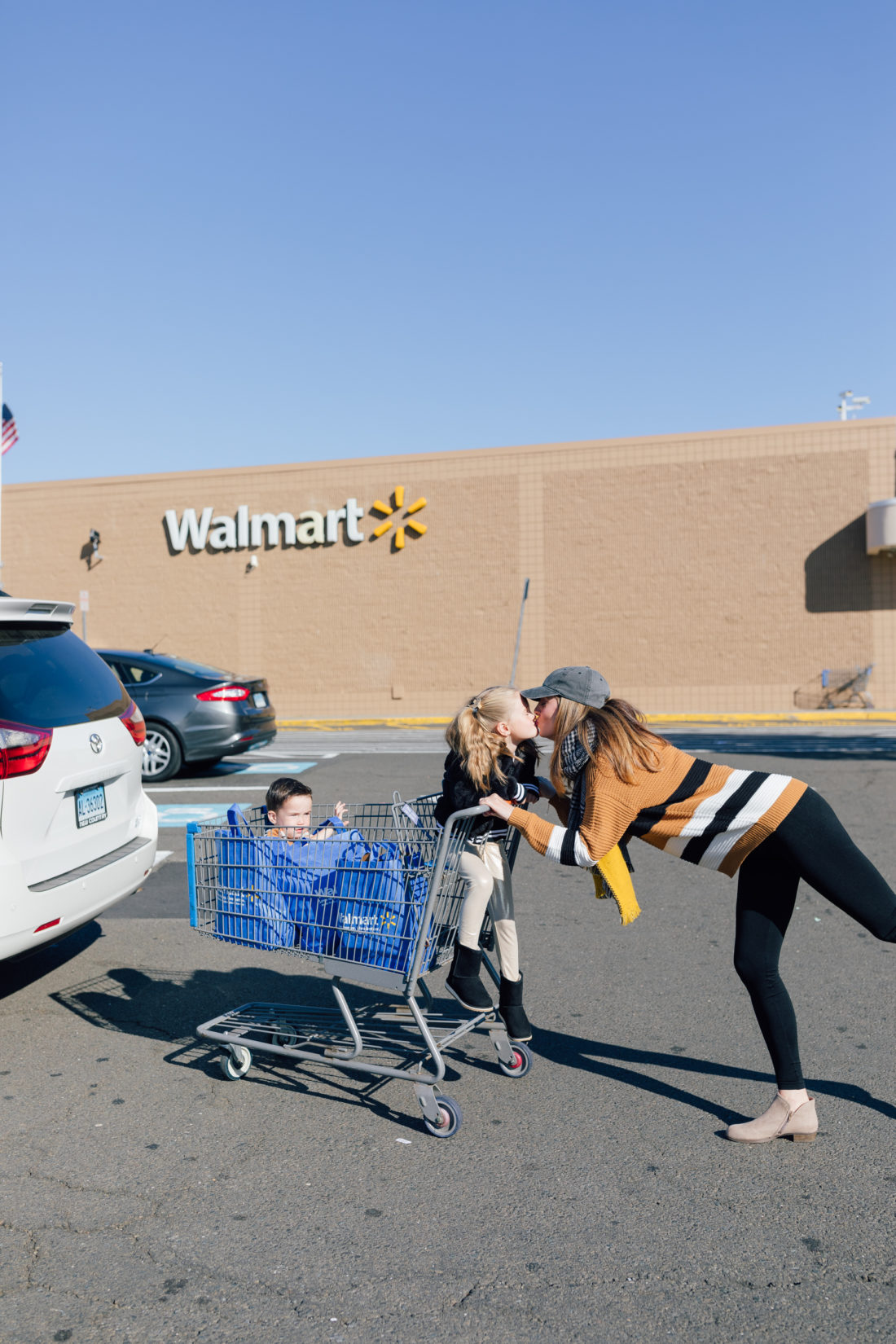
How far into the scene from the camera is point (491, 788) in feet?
13.8

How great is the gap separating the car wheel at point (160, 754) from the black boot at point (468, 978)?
29.1ft

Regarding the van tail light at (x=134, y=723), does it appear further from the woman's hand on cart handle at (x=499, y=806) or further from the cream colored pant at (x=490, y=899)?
the woman's hand on cart handle at (x=499, y=806)

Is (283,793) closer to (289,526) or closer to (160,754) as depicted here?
(160,754)

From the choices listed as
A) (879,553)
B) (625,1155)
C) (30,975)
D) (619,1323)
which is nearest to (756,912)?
(625,1155)

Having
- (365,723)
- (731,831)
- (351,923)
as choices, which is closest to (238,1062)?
(351,923)

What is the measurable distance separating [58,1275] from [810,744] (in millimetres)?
15460

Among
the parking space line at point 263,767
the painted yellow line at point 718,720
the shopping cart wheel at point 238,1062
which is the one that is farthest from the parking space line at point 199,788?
the painted yellow line at point 718,720

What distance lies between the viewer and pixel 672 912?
23.1 feet

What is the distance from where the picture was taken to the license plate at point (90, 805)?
4988mm

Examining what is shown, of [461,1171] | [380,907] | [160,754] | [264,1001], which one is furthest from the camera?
[160,754]

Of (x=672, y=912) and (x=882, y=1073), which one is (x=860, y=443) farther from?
(x=882, y=1073)

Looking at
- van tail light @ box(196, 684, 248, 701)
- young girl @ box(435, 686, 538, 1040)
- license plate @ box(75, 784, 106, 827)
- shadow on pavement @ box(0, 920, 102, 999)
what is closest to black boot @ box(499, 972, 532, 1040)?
young girl @ box(435, 686, 538, 1040)

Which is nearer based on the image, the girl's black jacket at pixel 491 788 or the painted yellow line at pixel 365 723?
the girl's black jacket at pixel 491 788

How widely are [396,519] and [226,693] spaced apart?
16.8 m
